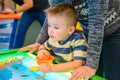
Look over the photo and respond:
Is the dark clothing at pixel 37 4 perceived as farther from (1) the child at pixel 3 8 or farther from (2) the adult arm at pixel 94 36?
(2) the adult arm at pixel 94 36

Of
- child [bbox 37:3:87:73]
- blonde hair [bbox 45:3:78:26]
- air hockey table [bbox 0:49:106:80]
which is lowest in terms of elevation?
air hockey table [bbox 0:49:106:80]

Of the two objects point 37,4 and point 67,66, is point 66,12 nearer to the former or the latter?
point 67,66

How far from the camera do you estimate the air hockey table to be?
881 millimetres

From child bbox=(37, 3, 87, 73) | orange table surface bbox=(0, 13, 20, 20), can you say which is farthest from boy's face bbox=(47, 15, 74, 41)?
orange table surface bbox=(0, 13, 20, 20)

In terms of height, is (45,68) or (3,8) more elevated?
(3,8)

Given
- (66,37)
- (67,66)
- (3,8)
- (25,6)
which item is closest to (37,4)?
(25,6)

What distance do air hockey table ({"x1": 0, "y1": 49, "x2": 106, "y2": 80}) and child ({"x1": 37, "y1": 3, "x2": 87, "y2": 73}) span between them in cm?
3

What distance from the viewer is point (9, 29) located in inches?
64.9

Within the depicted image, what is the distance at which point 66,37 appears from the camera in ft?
3.27

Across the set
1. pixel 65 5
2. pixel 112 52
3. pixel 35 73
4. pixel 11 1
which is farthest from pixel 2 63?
pixel 11 1

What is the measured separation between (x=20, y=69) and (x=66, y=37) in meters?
0.21

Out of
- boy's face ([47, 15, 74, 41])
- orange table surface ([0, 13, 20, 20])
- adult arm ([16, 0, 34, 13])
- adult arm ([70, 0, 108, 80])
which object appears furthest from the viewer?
adult arm ([16, 0, 34, 13])

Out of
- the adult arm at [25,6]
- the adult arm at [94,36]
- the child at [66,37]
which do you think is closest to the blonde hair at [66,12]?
the child at [66,37]

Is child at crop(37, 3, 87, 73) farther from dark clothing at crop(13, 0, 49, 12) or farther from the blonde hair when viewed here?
dark clothing at crop(13, 0, 49, 12)
